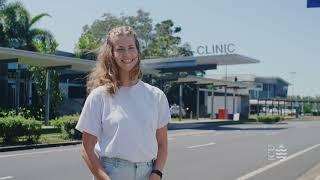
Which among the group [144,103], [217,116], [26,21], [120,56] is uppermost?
[26,21]

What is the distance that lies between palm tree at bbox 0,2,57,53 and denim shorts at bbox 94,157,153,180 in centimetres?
3611

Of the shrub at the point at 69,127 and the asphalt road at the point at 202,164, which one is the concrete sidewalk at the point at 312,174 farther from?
the shrub at the point at 69,127

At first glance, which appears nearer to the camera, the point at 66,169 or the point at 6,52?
the point at 66,169

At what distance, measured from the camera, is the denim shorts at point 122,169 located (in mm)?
3311

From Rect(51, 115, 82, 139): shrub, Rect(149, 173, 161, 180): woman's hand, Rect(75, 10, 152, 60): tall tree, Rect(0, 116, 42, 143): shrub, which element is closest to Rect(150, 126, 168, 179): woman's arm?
Rect(149, 173, 161, 180): woman's hand

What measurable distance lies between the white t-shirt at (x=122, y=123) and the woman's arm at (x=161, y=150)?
38mm

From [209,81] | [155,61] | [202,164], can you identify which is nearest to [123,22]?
[209,81]

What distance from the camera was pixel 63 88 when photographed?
47125 millimetres

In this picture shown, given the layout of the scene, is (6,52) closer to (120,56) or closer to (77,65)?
(77,65)

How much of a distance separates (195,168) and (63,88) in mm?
34813

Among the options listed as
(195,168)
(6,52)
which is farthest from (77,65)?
(195,168)

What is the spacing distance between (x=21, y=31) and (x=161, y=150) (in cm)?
3774

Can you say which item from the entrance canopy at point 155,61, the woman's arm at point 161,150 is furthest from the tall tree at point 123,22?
the woman's arm at point 161,150

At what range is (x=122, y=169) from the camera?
3312 mm
